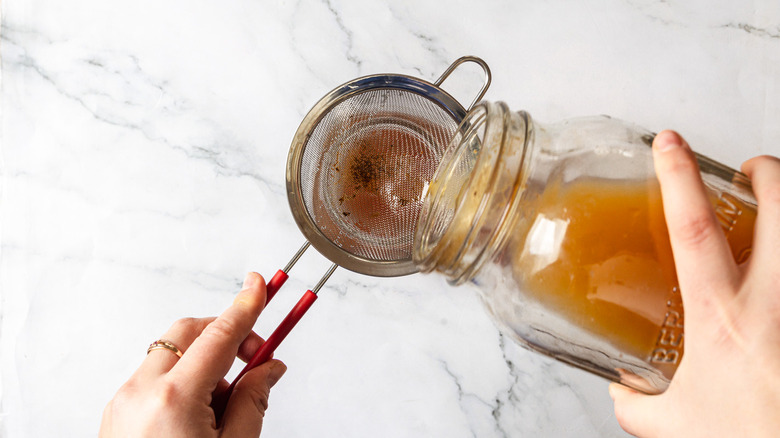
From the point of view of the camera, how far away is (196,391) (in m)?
0.55

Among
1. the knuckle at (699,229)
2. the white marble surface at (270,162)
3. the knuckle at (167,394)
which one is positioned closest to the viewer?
the knuckle at (699,229)

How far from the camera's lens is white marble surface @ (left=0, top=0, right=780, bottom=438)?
783mm

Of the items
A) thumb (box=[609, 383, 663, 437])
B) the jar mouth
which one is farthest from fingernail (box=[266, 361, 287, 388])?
thumb (box=[609, 383, 663, 437])

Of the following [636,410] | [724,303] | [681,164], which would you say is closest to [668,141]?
[681,164]

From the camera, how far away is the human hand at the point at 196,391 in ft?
1.77

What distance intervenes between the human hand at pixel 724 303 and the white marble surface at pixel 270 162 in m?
0.42

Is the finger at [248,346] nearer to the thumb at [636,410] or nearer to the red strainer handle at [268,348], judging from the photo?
the red strainer handle at [268,348]

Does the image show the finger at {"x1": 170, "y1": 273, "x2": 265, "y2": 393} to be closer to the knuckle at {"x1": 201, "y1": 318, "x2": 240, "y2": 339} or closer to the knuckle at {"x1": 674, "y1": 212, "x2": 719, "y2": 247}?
the knuckle at {"x1": 201, "y1": 318, "x2": 240, "y2": 339}

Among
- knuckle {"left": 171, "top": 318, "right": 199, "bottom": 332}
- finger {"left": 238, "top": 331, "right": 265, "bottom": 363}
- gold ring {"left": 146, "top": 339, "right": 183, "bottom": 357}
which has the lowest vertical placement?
finger {"left": 238, "top": 331, "right": 265, "bottom": 363}

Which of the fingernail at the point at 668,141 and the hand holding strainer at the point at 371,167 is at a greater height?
the fingernail at the point at 668,141

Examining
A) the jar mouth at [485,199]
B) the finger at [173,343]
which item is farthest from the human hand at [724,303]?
the finger at [173,343]

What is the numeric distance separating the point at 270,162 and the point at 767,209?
654mm

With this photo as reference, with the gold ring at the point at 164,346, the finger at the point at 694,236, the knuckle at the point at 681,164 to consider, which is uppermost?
the knuckle at the point at 681,164

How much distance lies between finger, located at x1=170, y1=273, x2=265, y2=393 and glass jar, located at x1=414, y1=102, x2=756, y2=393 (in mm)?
251
